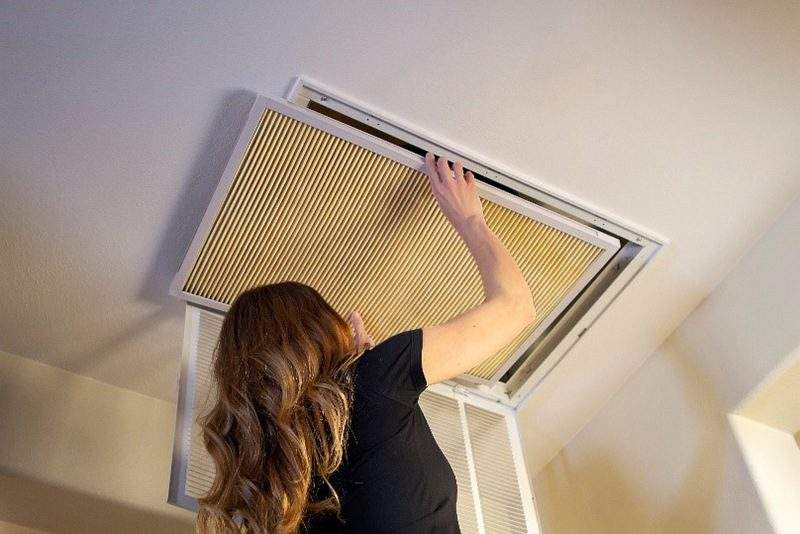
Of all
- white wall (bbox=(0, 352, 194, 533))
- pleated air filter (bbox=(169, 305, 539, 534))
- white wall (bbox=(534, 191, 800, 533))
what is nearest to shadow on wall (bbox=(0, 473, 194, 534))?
white wall (bbox=(0, 352, 194, 533))

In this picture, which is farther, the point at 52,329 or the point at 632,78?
the point at 52,329

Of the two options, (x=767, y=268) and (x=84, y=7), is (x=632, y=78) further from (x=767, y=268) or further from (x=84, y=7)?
(x=84, y=7)

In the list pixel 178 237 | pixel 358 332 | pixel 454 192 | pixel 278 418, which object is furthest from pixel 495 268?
pixel 178 237

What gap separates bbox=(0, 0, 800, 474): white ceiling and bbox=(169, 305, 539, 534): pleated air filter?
0.94 feet

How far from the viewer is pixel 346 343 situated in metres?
1.48

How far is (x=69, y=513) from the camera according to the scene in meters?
2.33

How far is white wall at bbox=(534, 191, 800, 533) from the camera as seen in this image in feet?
6.86

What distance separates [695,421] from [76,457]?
1604mm

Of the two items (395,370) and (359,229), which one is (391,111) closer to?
(359,229)

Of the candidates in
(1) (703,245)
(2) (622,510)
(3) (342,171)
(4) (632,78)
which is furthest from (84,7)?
(2) (622,510)

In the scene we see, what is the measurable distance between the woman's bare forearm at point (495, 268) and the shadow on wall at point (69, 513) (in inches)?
46.4

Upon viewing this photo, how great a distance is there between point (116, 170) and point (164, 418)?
0.86m

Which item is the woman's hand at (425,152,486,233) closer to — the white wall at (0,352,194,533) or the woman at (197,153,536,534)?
the woman at (197,153,536,534)

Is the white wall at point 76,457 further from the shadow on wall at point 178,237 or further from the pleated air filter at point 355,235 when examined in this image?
the pleated air filter at point 355,235
